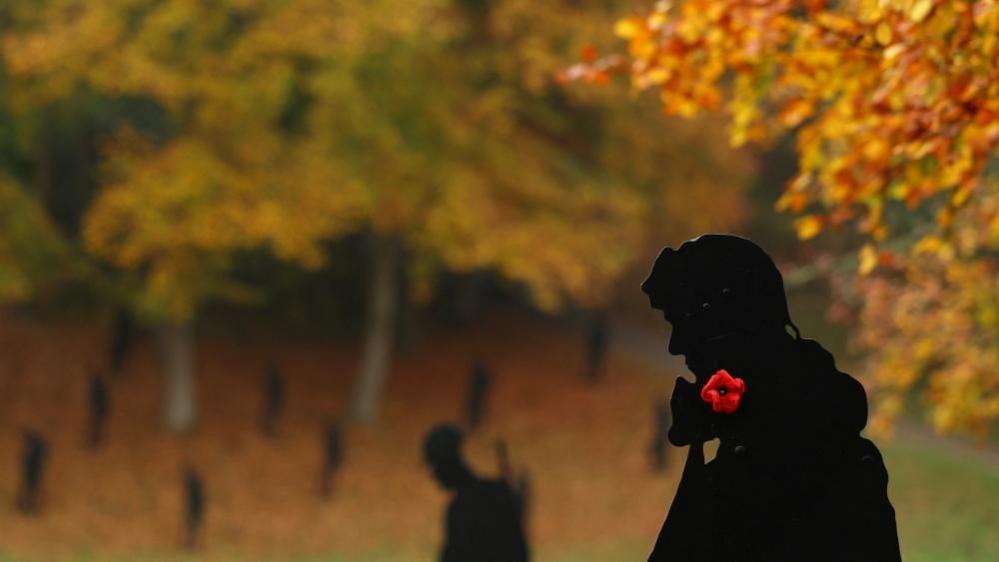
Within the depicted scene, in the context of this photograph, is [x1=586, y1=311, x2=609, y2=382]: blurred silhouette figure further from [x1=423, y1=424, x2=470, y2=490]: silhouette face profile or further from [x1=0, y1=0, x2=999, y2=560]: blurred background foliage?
[x1=423, y1=424, x2=470, y2=490]: silhouette face profile

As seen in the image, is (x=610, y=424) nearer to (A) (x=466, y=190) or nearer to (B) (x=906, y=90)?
(A) (x=466, y=190)

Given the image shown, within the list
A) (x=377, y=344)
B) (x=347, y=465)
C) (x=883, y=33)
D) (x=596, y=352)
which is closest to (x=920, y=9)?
(x=883, y=33)

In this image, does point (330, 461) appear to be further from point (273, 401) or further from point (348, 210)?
point (348, 210)

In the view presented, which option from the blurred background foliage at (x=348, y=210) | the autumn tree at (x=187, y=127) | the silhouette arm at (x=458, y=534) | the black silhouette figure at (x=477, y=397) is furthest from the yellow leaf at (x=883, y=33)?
the black silhouette figure at (x=477, y=397)

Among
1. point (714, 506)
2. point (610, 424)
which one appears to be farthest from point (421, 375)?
point (714, 506)

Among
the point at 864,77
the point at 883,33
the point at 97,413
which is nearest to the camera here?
the point at 883,33

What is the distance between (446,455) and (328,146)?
40.4 ft

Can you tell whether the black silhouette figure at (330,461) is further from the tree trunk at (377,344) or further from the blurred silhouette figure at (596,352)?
the blurred silhouette figure at (596,352)

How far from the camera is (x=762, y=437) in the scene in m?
3.54

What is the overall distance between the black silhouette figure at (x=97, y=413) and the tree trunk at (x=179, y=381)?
3.15 feet

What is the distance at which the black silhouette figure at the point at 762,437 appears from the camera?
3.52 m

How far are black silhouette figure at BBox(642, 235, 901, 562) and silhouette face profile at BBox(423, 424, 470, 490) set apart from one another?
307cm

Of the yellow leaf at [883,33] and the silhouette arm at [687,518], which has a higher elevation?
the yellow leaf at [883,33]

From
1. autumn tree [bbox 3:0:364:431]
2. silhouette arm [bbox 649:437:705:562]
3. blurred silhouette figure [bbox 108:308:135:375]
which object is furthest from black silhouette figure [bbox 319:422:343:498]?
silhouette arm [bbox 649:437:705:562]
